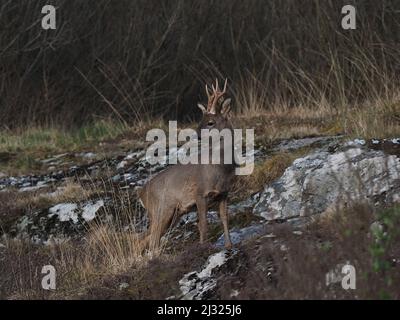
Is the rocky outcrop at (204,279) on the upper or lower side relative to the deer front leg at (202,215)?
lower

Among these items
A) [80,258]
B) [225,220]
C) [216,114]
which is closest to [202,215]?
[225,220]

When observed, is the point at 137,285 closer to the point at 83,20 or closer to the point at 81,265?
the point at 81,265

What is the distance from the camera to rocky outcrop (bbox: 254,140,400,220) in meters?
8.36

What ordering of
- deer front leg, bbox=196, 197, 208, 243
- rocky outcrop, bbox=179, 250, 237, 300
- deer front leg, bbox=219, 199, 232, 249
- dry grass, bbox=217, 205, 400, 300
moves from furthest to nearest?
deer front leg, bbox=196, 197, 208, 243 → deer front leg, bbox=219, 199, 232, 249 → rocky outcrop, bbox=179, 250, 237, 300 → dry grass, bbox=217, 205, 400, 300

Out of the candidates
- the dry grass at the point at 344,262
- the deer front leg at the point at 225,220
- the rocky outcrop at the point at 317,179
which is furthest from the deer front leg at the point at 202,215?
the dry grass at the point at 344,262

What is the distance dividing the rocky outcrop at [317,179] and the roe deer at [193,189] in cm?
53

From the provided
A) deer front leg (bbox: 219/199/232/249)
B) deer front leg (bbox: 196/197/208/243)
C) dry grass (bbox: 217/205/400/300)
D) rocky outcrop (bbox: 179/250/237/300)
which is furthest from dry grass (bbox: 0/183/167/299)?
dry grass (bbox: 217/205/400/300)

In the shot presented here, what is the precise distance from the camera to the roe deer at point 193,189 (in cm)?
823

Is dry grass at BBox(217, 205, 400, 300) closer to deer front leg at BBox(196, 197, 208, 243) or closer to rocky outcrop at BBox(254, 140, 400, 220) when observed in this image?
deer front leg at BBox(196, 197, 208, 243)

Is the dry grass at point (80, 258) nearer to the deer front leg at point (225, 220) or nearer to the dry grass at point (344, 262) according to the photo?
the deer front leg at point (225, 220)

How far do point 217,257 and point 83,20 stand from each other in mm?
12217

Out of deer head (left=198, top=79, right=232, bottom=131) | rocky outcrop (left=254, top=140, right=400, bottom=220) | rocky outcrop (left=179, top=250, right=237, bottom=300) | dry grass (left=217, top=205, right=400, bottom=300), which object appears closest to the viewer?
dry grass (left=217, top=205, right=400, bottom=300)

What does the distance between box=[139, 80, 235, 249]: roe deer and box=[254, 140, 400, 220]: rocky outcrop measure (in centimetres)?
53

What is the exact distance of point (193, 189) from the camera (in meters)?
8.31
